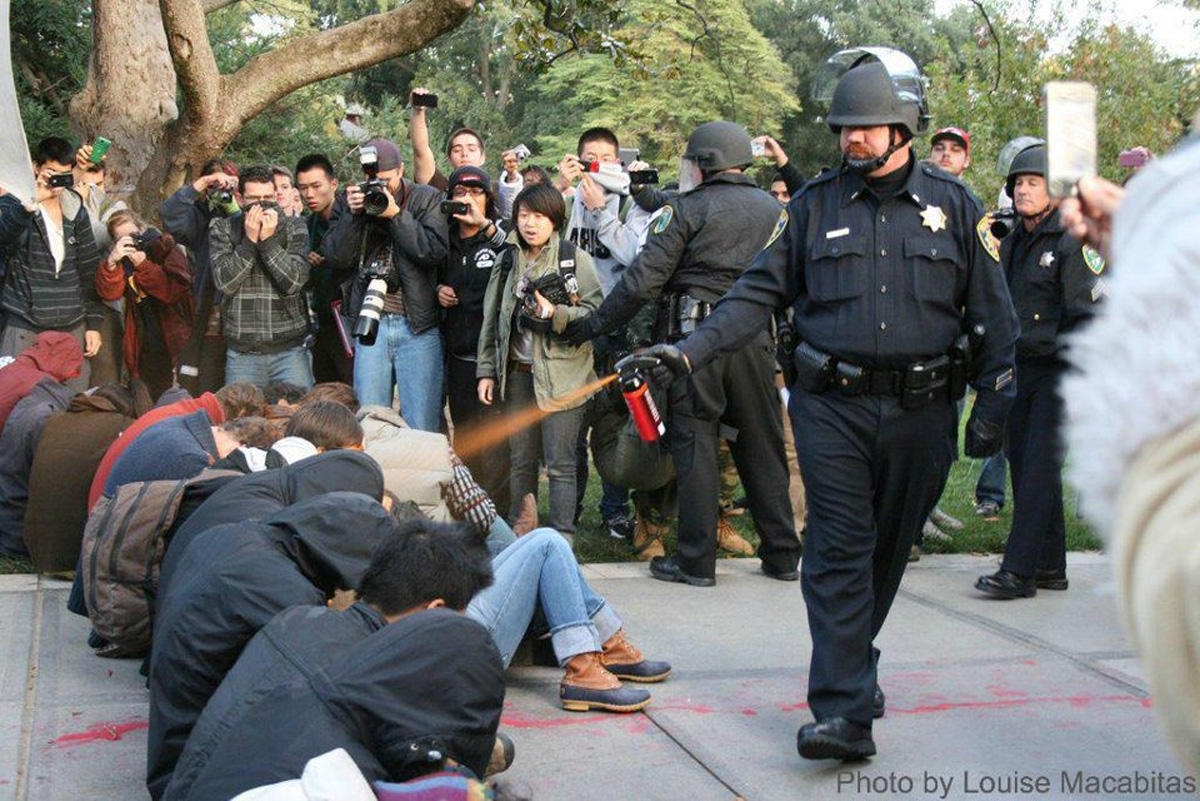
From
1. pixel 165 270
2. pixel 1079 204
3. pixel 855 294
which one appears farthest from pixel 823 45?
pixel 1079 204

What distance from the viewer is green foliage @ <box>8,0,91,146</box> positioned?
50.5 feet

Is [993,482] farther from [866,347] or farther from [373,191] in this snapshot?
[866,347]

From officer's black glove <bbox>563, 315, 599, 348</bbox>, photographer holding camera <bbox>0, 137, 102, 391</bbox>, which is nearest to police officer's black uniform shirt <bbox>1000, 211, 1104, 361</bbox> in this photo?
officer's black glove <bbox>563, 315, 599, 348</bbox>

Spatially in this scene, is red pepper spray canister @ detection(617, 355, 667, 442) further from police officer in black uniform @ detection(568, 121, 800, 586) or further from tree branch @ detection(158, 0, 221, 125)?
tree branch @ detection(158, 0, 221, 125)

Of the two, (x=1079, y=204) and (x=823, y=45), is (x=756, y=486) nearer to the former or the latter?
(x=1079, y=204)

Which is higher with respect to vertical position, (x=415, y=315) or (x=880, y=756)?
(x=415, y=315)

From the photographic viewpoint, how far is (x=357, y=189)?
337 inches

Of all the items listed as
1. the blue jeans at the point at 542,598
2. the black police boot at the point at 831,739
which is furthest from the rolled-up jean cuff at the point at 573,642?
the black police boot at the point at 831,739

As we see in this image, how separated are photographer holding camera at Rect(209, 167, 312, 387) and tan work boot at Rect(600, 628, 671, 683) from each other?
12.1 ft

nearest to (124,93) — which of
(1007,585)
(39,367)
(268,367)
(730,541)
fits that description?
(268,367)

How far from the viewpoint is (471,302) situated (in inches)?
340

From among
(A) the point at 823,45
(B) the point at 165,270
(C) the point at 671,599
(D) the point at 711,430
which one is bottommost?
(C) the point at 671,599

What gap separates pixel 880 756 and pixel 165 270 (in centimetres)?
600

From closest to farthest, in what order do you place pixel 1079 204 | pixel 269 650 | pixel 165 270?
pixel 1079 204 → pixel 269 650 → pixel 165 270
